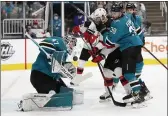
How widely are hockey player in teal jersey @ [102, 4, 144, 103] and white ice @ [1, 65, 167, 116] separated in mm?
246

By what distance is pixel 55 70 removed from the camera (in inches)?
158

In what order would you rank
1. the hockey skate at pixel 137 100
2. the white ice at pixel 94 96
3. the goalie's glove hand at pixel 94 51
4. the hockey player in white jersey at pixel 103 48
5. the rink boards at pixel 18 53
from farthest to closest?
the rink boards at pixel 18 53, the goalie's glove hand at pixel 94 51, the hockey player in white jersey at pixel 103 48, the hockey skate at pixel 137 100, the white ice at pixel 94 96

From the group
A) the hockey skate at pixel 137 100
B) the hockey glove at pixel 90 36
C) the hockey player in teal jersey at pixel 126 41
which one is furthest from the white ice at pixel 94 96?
the hockey glove at pixel 90 36

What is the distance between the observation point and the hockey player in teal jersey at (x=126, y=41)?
13.2 ft

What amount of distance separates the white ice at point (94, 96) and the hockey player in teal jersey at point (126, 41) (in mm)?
246

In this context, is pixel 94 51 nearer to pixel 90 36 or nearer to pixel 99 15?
pixel 90 36

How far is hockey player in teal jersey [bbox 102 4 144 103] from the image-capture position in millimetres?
4023

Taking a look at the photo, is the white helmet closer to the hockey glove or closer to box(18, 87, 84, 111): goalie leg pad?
the hockey glove

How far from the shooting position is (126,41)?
4.07m

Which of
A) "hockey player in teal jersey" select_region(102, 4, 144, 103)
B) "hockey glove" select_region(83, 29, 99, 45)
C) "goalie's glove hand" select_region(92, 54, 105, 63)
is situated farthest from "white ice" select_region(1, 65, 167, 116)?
"hockey glove" select_region(83, 29, 99, 45)

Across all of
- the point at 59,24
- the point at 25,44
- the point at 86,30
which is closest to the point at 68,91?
the point at 86,30

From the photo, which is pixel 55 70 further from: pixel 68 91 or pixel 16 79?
pixel 16 79

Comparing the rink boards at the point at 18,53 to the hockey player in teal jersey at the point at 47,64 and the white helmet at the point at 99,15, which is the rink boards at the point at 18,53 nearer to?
the white helmet at the point at 99,15

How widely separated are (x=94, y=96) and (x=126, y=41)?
106 cm
